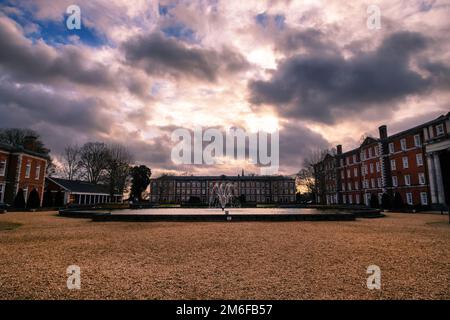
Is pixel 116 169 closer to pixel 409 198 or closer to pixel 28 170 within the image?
pixel 28 170

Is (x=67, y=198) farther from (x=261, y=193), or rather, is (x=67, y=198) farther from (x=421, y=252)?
(x=261, y=193)

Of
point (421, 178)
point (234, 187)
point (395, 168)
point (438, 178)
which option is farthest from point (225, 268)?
point (234, 187)

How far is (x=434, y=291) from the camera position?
4.83 meters

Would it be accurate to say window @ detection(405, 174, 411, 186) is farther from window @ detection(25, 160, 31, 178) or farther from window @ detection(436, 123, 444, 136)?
window @ detection(25, 160, 31, 178)

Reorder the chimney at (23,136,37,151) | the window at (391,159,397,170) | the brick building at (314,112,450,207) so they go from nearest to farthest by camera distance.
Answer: the brick building at (314,112,450,207) < the chimney at (23,136,37,151) < the window at (391,159,397,170)

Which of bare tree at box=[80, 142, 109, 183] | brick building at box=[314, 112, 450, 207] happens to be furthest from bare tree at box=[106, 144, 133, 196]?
brick building at box=[314, 112, 450, 207]

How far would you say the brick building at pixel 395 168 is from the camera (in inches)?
1333

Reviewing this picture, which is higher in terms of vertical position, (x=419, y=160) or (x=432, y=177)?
(x=419, y=160)

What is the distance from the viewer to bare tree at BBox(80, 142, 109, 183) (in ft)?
192

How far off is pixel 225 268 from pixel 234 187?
104m

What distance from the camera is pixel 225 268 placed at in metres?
6.30

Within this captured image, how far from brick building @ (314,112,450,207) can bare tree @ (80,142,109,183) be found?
5005cm
